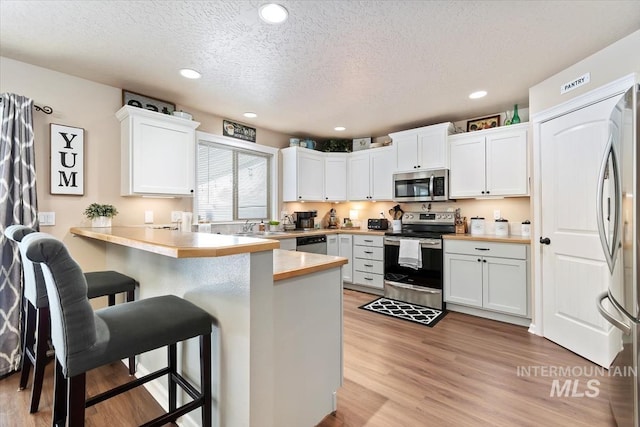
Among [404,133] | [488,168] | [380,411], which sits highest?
[404,133]

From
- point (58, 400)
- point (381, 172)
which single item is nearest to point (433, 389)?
point (58, 400)

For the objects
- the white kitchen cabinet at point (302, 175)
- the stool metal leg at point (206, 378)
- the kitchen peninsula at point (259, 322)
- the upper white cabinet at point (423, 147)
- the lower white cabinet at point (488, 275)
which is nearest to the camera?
the kitchen peninsula at point (259, 322)

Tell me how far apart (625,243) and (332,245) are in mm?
3359

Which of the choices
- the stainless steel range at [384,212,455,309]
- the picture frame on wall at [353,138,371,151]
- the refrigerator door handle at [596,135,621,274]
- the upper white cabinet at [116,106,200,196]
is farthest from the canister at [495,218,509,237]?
the upper white cabinet at [116,106,200,196]

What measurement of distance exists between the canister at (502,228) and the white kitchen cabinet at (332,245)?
2.15 metres

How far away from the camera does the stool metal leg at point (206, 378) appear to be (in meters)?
1.31

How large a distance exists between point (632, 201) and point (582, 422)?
131cm

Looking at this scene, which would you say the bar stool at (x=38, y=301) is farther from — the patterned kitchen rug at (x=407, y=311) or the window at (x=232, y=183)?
the patterned kitchen rug at (x=407, y=311)

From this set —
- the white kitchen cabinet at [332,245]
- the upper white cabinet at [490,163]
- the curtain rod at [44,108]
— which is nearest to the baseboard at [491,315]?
the upper white cabinet at [490,163]

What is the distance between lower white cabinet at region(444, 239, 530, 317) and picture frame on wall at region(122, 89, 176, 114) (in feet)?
11.6

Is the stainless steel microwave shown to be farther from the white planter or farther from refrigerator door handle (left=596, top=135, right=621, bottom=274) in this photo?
the white planter

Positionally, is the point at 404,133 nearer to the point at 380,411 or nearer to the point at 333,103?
the point at 333,103

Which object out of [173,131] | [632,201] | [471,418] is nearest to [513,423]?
[471,418]

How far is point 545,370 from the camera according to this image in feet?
7.06
